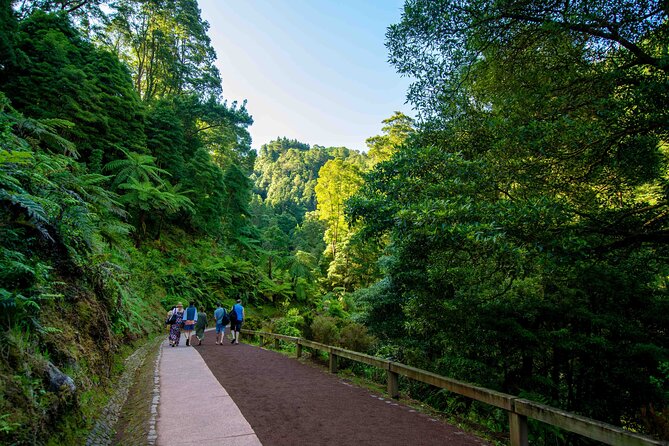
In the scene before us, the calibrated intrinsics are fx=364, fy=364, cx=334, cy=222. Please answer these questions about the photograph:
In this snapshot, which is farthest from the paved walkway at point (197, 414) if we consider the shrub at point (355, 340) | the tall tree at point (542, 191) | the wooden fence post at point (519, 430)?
the tall tree at point (542, 191)

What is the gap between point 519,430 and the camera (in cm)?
388

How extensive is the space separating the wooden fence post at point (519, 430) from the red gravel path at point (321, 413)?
373 mm

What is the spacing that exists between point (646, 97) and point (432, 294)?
235 inches

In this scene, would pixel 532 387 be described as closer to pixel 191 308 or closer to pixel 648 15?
pixel 648 15

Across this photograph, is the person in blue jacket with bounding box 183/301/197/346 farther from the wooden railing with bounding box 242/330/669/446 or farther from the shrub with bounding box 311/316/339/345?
the wooden railing with bounding box 242/330/669/446

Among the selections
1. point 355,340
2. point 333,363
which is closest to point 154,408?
point 333,363

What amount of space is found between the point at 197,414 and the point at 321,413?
5.44 ft

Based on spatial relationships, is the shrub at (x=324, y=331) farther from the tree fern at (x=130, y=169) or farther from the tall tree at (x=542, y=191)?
the tree fern at (x=130, y=169)

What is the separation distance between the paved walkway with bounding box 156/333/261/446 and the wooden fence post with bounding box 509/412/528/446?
2737mm

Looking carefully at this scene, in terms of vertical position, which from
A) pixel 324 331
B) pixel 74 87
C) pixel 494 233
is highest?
pixel 74 87

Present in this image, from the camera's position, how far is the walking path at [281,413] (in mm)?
4102

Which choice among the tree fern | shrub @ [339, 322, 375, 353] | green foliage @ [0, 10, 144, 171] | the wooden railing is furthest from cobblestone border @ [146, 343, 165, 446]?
green foliage @ [0, 10, 144, 171]

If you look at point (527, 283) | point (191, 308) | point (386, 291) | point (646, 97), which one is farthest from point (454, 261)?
point (191, 308)

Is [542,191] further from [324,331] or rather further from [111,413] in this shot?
[111,413]
